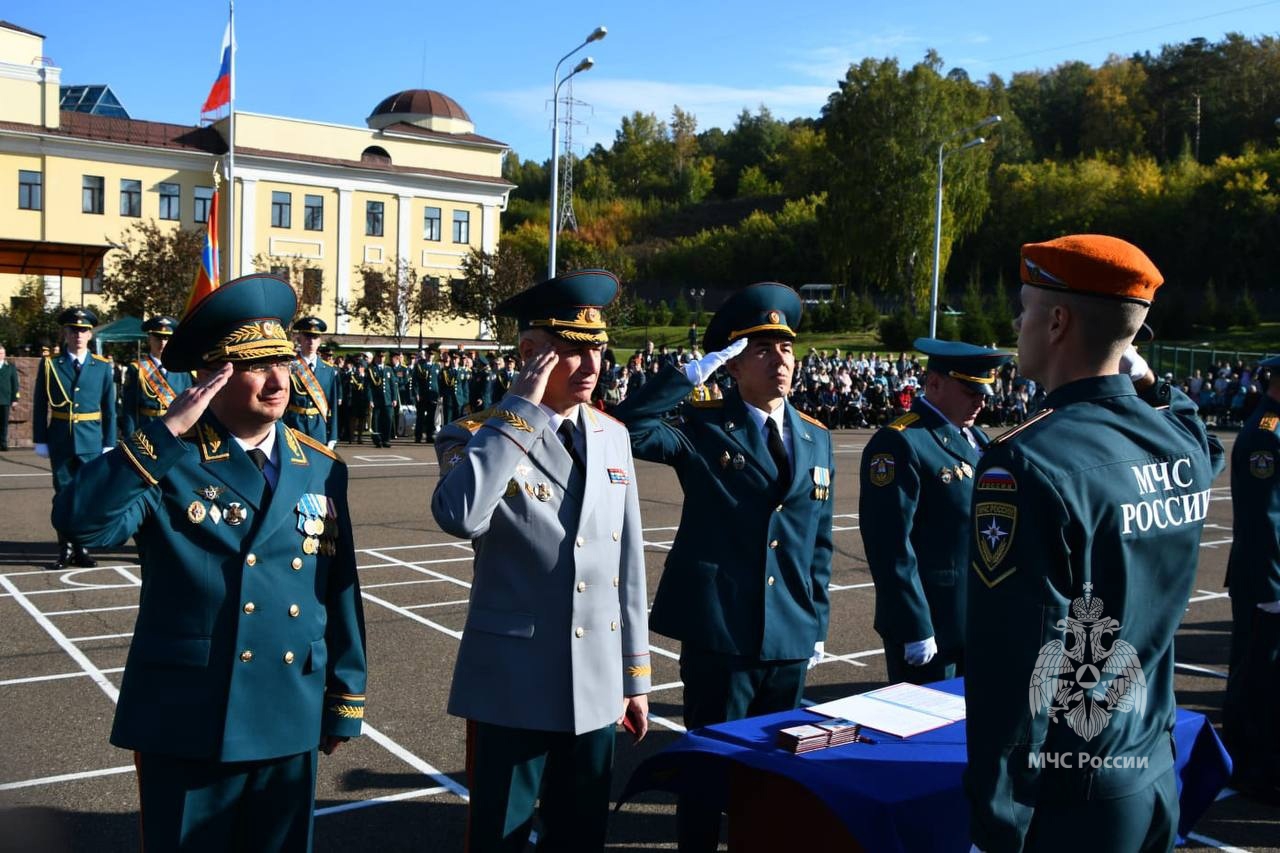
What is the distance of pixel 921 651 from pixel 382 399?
2035 cm

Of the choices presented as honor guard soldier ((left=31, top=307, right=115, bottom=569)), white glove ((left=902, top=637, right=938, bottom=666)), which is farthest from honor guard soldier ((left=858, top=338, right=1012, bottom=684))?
honor guard soldier ((left=31, top=307, right=115, bottom=569))

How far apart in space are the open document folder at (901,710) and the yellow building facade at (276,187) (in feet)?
152

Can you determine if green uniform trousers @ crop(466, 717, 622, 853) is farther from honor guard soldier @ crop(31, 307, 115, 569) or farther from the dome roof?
the dome roof

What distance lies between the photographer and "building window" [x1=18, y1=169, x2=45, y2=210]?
5269 centimetres

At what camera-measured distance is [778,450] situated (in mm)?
4754

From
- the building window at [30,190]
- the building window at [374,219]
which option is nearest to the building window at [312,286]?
the building window at [374,219]

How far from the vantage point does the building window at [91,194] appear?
54.2 meters

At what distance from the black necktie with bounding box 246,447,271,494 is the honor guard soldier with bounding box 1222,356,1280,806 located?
4.56 m

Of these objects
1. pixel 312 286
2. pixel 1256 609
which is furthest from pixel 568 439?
pixel 312 286

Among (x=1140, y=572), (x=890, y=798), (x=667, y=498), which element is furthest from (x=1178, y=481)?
(x=667, y=498)

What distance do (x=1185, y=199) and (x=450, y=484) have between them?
243 ft

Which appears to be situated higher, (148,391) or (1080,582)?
(148,391)

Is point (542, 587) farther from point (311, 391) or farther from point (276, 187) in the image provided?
point (276, 187)

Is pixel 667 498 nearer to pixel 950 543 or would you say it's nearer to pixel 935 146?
pixel 950 543
